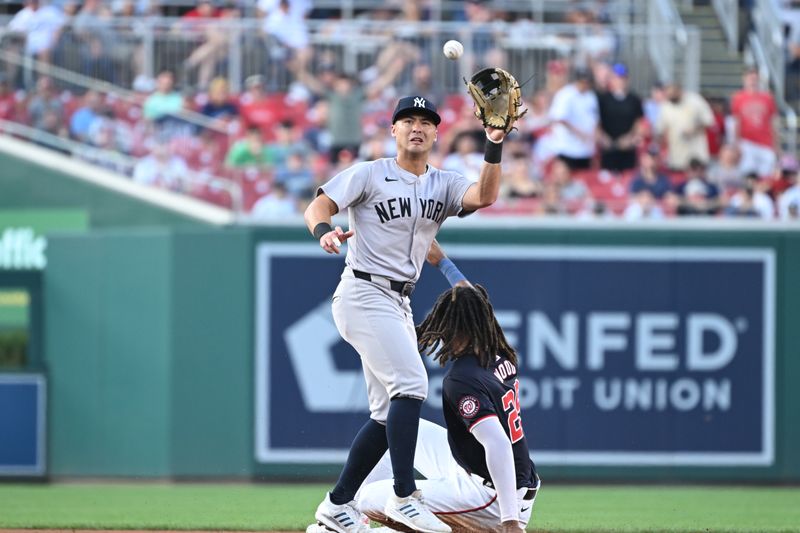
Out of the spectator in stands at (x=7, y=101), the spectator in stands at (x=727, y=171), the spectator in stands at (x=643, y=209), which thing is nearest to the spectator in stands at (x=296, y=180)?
the spectator in stands at (x=643, y=209)

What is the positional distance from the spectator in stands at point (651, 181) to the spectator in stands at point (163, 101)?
4402 millimetres

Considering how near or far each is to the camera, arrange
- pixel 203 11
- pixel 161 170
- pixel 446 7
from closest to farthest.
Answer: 1. pixel 161 170
2. pixel 203 11
3. pixel 446 7

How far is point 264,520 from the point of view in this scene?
8.10 meters

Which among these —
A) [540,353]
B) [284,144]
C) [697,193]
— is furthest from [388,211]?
[284,144]

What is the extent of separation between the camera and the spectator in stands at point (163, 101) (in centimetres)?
1362

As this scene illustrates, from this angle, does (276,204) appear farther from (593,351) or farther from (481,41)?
(481,41)

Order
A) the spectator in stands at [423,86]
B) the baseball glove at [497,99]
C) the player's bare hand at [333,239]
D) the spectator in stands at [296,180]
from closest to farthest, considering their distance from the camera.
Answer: the player's bare hand at [333,239]
the baseball glove at [497,99]
the spectator in stands at [296,180]
the spectator in stands at [423,86]

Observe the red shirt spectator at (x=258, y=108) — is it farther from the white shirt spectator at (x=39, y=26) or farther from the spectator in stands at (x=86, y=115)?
the white shirt spectator at (x=39, y=26)

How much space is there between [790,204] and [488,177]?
23.1 feet

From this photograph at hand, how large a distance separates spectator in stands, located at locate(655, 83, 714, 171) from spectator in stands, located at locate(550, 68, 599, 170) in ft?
2.20

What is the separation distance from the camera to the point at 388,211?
6250 millimetres

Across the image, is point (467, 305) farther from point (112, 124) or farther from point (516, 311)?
point (112, 124)

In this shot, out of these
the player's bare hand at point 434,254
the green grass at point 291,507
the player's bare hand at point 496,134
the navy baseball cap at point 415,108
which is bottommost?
the green grass at point 291,507

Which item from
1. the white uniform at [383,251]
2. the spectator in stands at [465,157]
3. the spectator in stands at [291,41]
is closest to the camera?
the white uniform at [383,251]
